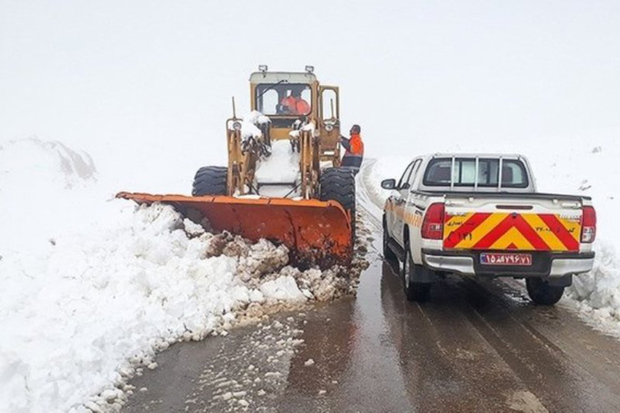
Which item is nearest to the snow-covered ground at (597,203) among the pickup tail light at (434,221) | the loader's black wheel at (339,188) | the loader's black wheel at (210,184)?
the pickup tail light at (434,221)

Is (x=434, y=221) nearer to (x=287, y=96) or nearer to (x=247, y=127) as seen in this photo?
(x=247, y=127)

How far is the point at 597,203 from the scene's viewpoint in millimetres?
12109

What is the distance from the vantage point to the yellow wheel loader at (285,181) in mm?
6922

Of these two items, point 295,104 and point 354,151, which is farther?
point 354,151

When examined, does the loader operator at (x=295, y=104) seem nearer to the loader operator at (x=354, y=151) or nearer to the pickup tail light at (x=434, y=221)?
the loader operator at (x=354, y=151)

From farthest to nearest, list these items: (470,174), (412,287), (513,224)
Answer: (470,174), (412,287), (513,224)

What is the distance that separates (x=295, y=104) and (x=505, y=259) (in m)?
5.81

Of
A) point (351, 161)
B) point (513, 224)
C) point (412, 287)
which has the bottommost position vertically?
point (412, 287)

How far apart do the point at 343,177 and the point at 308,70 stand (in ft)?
10.0

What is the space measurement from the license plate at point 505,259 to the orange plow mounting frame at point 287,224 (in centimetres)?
195

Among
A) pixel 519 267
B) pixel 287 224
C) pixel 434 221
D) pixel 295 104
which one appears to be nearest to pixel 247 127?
pixel 287 224

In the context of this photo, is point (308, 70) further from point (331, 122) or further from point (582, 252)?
point (582, 252)

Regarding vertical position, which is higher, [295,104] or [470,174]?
[295,104]

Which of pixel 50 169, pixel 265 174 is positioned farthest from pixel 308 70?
pixel 50 169
